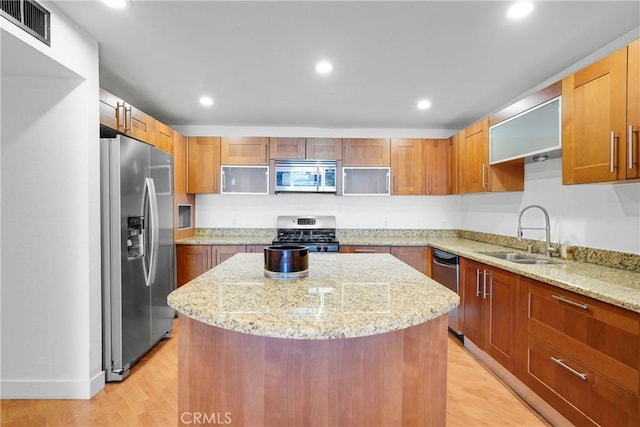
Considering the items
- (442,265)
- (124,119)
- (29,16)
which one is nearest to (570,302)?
(442,265)

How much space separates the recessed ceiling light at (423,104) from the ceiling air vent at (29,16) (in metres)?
3.01

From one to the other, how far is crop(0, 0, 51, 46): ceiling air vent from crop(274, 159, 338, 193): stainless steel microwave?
2.40 m

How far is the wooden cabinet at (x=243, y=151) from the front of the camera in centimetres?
384

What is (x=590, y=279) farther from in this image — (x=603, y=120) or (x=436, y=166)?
(x=436, y=166)

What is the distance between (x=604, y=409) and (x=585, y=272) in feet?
2.58

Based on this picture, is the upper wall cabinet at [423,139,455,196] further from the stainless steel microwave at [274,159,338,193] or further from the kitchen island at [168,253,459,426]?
the kitchen island at [168,253,459,426]

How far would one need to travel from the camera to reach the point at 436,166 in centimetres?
395

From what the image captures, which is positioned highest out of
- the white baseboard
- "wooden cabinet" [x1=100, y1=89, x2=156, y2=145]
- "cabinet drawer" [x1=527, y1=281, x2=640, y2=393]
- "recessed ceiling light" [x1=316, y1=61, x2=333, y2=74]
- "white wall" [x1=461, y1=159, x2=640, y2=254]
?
"recessed ceiling light" [x1=316, y1=61, x2=333, y2=74]

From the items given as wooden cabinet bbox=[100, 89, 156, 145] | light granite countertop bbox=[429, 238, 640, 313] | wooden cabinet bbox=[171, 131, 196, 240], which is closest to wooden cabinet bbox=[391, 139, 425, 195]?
light granite countertop bbox=[429, 238, 640, 313]

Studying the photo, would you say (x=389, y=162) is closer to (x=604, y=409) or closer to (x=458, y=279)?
(x=458, y=279)

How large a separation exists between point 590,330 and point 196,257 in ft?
11.6

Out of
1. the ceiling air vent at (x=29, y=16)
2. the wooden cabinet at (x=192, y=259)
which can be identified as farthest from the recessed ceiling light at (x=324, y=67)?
the wooden cabinet at (x=192, y=259)

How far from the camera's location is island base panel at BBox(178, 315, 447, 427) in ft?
3.23

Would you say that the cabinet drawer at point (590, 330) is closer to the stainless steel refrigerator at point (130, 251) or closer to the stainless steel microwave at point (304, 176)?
the stainless steel microwave at point (304, 176)
